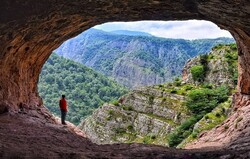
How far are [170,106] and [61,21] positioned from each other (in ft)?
182

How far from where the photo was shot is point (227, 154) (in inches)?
572

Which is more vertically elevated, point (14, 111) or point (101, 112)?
point (14, 111)

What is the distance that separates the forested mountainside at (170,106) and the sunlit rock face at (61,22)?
37876mm

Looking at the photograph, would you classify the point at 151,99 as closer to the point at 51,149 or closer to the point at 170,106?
the point at 170,106

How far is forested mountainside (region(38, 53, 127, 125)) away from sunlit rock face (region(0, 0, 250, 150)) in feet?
407

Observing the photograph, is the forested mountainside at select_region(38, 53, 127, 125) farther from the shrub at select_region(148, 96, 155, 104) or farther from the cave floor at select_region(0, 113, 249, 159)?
the cave floor at select_region(0, 113, 249, 159)

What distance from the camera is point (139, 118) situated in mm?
79000

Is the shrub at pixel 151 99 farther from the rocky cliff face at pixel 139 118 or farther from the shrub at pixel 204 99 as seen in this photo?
the shrub at pixel 204 99

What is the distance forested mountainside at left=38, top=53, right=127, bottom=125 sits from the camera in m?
161

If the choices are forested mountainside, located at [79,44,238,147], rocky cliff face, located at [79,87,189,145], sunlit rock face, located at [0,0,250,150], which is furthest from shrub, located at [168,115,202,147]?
sunlit rock face, located at [0,0,250,150]

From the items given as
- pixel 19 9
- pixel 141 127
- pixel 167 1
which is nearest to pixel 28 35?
pixel 19 9

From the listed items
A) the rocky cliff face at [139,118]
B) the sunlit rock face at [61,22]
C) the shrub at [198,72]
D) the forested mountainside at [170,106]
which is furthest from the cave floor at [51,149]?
the shrub at [198,72]

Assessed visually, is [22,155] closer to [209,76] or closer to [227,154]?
[227,154]

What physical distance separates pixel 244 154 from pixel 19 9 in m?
11.3
